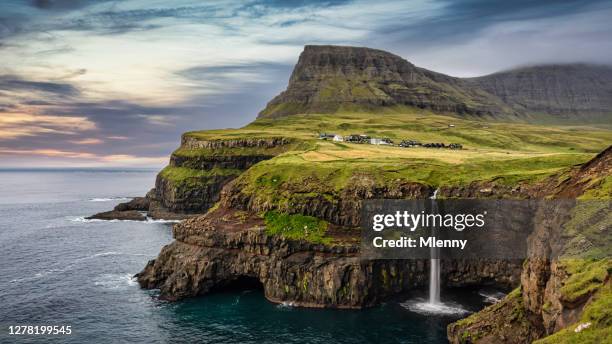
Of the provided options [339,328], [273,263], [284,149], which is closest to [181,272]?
[273,263]

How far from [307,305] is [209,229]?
28732 mm

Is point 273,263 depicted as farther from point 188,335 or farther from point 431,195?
point 431,195

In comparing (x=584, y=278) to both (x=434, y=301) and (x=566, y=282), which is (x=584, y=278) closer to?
(x=566, y=282)

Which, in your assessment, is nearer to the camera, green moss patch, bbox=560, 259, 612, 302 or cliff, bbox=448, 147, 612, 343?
cliff, bbox=448, 147, 612, 343

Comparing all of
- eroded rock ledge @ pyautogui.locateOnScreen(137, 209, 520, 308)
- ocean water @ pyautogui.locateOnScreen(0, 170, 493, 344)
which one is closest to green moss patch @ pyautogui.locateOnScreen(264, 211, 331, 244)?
eroded rock ledge @ pyautogui.locateOnScreen(137, 209, 520, 308)

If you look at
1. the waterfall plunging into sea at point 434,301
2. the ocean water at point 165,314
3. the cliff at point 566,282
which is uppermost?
the cliff at point 566,282

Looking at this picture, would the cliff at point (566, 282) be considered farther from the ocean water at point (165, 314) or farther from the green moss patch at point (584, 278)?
the ocean water at point (165, 314)

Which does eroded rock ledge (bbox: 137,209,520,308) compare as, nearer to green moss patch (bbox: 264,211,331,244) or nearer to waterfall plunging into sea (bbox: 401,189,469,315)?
green moss patch (bbox: 264,211,331,244)

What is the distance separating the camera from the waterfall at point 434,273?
89125mm

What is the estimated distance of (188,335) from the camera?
72.8 m

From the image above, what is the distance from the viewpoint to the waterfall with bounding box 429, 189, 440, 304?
89125mm

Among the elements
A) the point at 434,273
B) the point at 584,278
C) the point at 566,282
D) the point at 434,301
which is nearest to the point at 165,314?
the point at 434,301

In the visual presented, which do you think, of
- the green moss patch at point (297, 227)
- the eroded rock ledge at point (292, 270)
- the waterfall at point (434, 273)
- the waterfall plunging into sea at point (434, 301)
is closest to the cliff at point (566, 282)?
the waterfall plunging into sea at point (434, 301)

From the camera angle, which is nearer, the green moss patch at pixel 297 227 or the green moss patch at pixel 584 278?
the green moss patch at pixel 584 278
